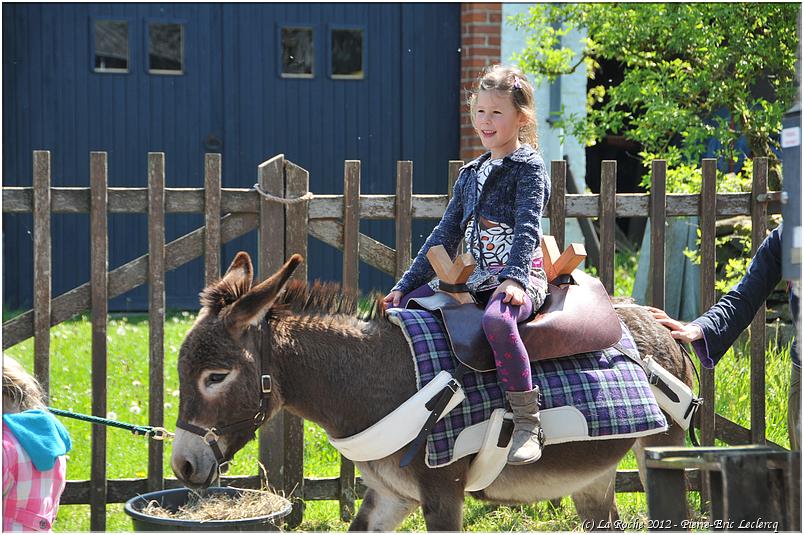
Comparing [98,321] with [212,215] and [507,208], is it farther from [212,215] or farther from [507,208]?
[507,208]

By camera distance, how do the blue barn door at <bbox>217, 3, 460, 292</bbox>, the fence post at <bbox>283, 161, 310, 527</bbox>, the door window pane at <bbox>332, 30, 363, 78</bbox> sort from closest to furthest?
1. the fence post at <bbox>283, 161, 310, 527</bbox>
2. the blue barn door at <bbox>217, 3, 460, 292</bbox>
3. the door window pane at <bbox>332, 30, 363, 78</bbox>

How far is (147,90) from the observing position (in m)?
10.5

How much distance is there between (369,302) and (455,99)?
7243mm

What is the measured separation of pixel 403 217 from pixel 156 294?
4.38ft

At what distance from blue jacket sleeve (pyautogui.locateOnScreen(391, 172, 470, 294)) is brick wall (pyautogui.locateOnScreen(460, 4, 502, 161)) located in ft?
20.3

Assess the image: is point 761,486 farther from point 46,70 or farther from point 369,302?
point 46,70

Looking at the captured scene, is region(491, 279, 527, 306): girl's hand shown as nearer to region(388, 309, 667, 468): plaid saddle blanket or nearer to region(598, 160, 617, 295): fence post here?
region(388, 309, 667, 468): plaid saddle blanket

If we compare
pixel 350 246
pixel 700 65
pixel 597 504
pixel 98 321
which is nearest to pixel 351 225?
pixel 350 246

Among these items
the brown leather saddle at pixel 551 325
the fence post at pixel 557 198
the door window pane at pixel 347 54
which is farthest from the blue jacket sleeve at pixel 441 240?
the door window pane at pixel 347 54

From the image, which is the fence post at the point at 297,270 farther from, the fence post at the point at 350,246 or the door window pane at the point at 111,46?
the door window pane at the point at 111,46

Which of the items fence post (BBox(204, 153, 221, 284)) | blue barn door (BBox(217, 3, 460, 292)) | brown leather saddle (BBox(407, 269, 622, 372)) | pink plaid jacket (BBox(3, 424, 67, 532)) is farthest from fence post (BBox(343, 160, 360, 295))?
blue barn door (BBox(217, 3, 460, 292))

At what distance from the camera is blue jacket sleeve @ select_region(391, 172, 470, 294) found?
158 inches

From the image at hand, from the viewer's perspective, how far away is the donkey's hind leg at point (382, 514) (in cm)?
372

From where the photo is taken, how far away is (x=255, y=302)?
11.2ft
